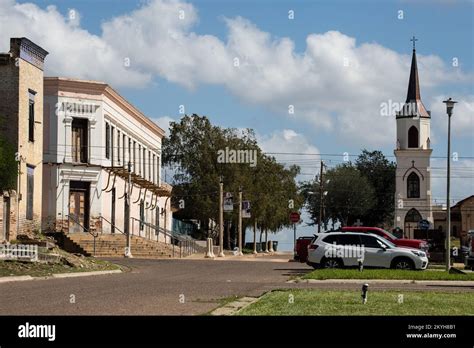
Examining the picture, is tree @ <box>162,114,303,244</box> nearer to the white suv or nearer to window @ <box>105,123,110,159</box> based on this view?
window @ <box>105,123,110,159</box>

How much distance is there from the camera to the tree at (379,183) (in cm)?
12062

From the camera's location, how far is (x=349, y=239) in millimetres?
34844

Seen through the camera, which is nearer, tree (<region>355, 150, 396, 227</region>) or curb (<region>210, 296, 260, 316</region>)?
curb (<region>210, 296, 260, 316</region>)

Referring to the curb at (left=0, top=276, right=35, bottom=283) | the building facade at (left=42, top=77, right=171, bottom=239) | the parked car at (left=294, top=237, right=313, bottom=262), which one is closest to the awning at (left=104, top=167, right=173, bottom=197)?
the building facade at (left=42, top=77, right=171, bottom=239)

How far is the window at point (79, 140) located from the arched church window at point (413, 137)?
187 ft

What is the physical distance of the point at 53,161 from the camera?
57.0 m

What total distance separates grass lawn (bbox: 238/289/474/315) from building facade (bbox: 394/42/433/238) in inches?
3251

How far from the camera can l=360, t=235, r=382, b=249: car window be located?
34.9 metres

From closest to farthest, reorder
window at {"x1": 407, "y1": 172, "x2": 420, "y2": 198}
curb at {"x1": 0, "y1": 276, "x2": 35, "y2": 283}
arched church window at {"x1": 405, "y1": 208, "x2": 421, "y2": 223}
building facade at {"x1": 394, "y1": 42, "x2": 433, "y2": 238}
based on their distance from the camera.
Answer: curb at {"x1": 0, "y1": 276, "x2": 35, "y2": 283} < arched church window at {"x1": 405, "y1": 208, "x2": 421, "y2": 223} < building facade at {"x1": 394, "y1": 42, "x2": 433, "y2": 238} < window at {"x1": 407, "y1": 172, "x2": 420, "y2": 198}

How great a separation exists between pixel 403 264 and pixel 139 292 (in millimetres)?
14484

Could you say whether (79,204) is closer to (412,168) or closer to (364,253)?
(364,253)

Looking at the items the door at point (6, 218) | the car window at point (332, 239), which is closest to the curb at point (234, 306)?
the car window at point (332, 239)

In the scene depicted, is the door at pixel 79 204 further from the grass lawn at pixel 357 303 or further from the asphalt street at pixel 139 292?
Result: the grass lawn at pixel 357 303
